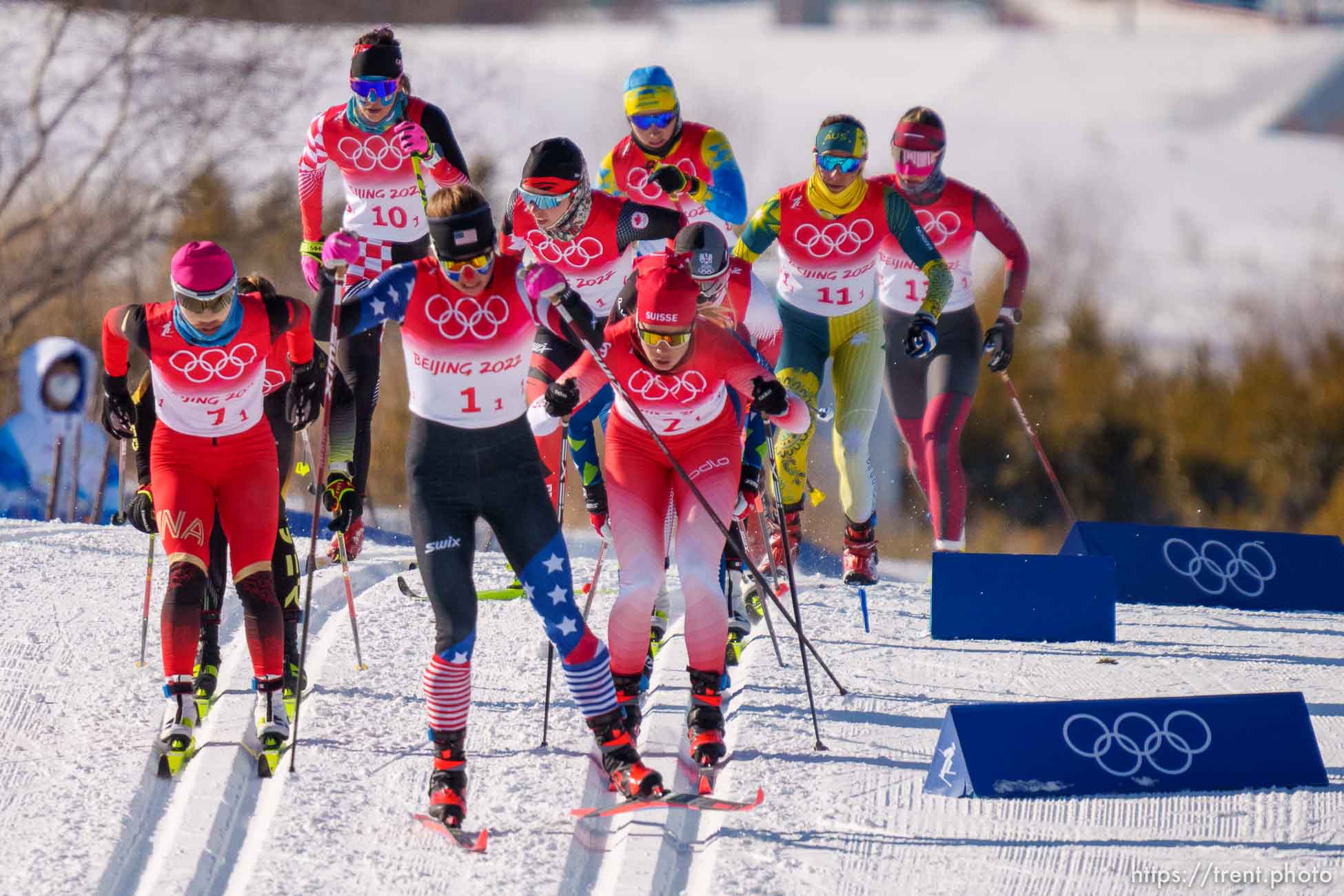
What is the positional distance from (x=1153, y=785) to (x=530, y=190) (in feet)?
10.3

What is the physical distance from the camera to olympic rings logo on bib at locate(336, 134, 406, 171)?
24.6 feet

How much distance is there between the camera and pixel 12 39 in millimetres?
22422

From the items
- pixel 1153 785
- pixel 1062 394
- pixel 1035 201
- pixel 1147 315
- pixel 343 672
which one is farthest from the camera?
pixel 1035 201

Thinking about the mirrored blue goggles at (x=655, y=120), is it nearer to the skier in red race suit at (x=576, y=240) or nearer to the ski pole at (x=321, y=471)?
the skier in red race suit at (x=576, y=240)

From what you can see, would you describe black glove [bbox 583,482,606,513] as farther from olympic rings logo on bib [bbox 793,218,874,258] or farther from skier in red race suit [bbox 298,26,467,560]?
olympic rings logo on bib [bbox 793,218,874,258]

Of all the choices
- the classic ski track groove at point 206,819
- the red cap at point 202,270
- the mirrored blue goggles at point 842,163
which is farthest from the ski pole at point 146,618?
the mirrored blue goggles at point 842,163

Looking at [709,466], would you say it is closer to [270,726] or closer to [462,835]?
[462,835]

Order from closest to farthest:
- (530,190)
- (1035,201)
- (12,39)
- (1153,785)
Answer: (1153,785) → (530,190) → (12,39) → (1035,201)

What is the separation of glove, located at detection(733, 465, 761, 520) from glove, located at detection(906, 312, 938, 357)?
4.78ft

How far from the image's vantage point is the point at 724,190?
733cm

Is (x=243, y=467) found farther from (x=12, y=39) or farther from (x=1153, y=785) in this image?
(x=12, y=39)

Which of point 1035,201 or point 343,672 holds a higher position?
point 1035,201

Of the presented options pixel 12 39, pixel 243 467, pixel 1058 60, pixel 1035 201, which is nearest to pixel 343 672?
pixel 243 467

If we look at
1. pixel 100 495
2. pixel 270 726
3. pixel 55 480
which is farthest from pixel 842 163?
pixel 55 480
